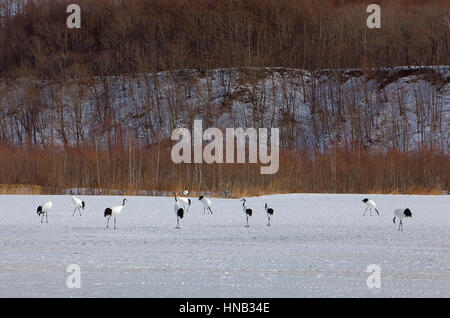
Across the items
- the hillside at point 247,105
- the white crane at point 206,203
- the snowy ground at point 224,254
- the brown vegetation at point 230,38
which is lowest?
the snowy ground at point 224,254

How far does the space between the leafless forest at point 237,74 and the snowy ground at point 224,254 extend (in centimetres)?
2063

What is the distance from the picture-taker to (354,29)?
153ft

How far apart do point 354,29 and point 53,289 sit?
4292 centimetres

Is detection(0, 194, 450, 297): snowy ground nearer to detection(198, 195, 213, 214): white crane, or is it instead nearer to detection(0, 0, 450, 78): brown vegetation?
detection(198, 195, 213, 214): white crane

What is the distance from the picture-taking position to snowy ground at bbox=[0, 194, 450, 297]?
21.4ft

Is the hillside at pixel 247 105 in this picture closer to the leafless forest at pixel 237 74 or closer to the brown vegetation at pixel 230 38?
the leafless forest at pixel 237 74

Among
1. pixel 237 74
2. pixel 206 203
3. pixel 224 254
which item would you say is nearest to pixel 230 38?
pixel 237 74

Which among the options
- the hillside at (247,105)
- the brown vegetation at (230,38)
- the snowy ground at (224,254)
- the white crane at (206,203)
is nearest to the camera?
the snowy ground at (224,254)

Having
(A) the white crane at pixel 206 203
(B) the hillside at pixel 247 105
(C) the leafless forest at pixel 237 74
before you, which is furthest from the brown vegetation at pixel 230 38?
(A) the white crane at pixel 206 203

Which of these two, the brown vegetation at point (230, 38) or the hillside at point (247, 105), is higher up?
the brown vegetation at point (230, 38)

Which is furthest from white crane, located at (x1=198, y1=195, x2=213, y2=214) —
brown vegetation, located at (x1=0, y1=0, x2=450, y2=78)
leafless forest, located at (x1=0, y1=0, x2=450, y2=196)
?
brown vegetation, located at (x1=0, y1=0, x2=450, y2=78)

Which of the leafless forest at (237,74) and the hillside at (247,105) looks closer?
the hillside at (247,105)

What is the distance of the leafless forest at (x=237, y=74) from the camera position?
40.4 metres

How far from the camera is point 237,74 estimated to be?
150ft
